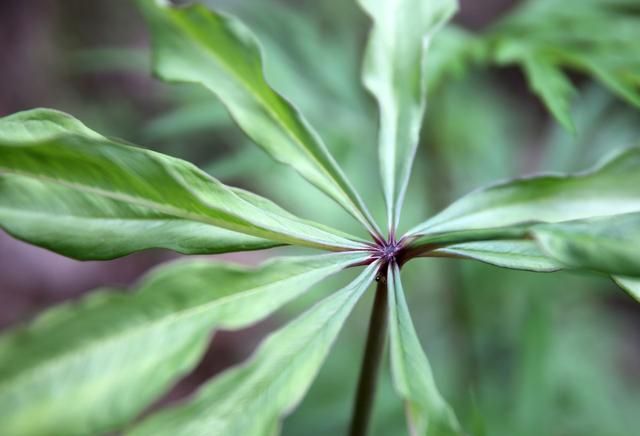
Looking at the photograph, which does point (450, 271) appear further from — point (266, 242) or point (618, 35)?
point (266, 242)

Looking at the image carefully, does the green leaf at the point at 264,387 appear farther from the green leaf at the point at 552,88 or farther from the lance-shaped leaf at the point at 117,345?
the green leaf at the point at 552,88

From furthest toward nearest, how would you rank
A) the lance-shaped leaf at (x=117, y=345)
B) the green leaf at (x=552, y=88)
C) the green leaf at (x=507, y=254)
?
the green leaf at (x=552, y=88), the green leaf at (x=507, y=254), the lance-shaped leaf at (x=117, y=345)

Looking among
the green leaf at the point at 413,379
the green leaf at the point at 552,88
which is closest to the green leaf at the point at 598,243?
the green leaf at the point at 413,379

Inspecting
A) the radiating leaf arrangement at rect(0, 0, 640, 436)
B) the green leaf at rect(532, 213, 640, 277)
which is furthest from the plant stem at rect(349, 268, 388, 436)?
the green leaf at rect(532, 213, 640, 277)

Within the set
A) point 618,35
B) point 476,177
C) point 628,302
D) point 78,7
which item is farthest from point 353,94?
point 78,7

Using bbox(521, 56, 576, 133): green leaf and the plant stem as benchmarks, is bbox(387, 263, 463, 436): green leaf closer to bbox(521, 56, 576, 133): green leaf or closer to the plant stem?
the plant stem

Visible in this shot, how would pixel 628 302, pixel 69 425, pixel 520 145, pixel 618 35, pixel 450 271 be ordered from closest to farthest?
pixel 69 425, pixel 618 35, pixel 450 271, pixel 628 302, pixel 520 145
